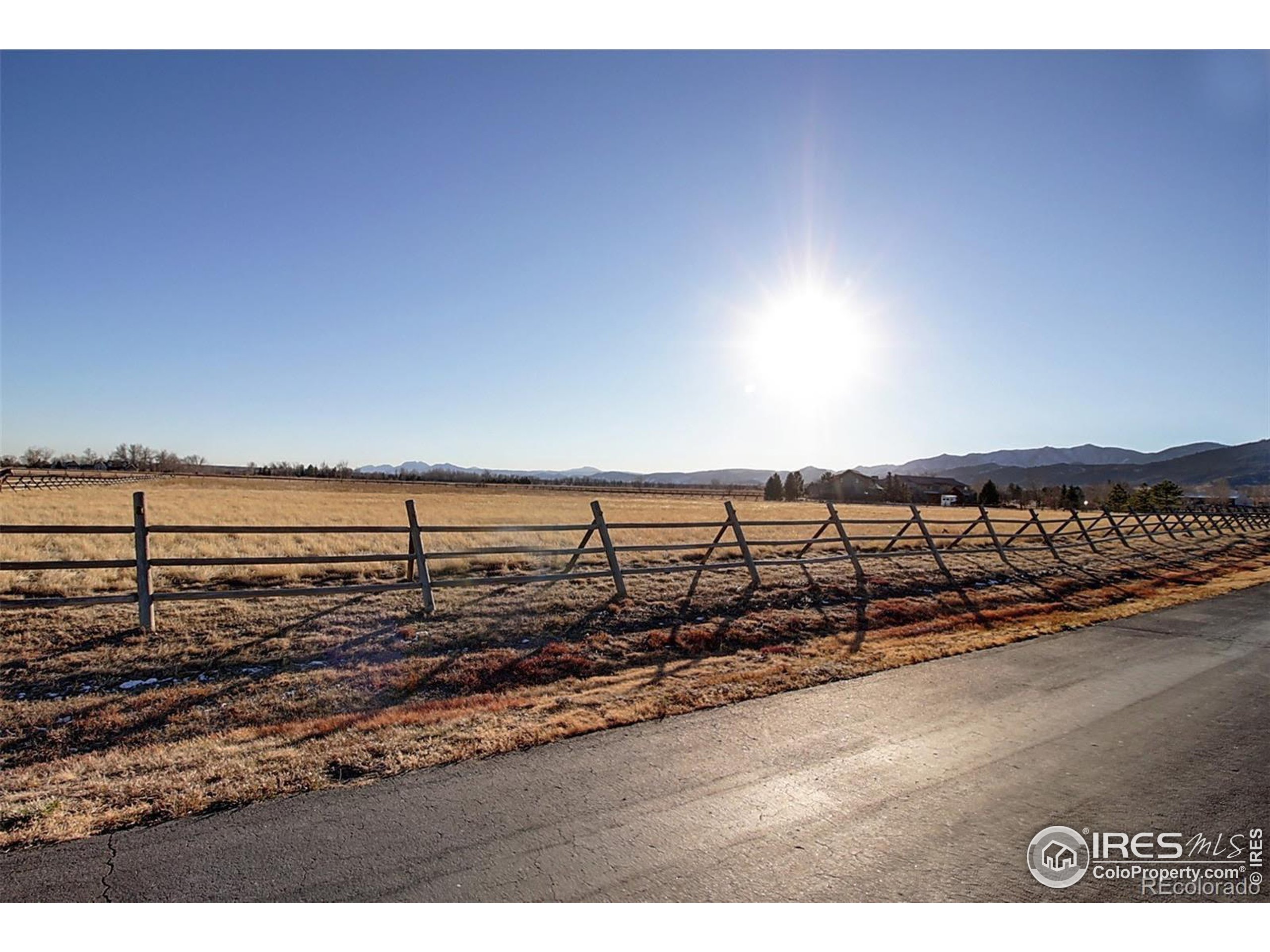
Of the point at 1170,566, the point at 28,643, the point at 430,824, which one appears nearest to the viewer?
the point at 430,824

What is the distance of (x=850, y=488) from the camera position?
10194cm

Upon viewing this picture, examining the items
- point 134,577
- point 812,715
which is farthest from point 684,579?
point 134,577

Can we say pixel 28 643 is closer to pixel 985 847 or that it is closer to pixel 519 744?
pixel 519 744

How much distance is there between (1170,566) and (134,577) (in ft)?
87.6

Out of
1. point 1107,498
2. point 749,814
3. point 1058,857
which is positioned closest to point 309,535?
point 749,814

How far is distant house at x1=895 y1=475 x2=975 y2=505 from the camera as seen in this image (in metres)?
92.8

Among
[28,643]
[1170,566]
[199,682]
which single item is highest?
[28,643]

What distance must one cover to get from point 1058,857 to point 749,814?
1711 millimetres

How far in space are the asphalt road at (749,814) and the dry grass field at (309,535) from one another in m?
8.33

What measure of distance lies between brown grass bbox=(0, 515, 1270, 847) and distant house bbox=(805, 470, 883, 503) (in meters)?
89.5

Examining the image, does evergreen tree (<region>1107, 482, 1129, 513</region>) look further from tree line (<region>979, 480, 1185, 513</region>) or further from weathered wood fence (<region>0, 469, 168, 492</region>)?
weathered wood fence (<region>0, 469, 168, 492</region>)

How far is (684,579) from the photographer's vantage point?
13.0 meters

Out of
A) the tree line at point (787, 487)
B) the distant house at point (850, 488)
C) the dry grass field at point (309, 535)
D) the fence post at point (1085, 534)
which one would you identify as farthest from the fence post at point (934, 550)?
the tree line at point (787, 487)

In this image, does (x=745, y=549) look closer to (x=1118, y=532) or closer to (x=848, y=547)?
(x=848, y=547)
